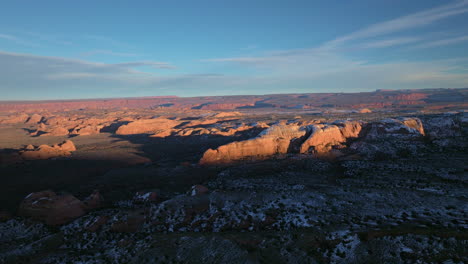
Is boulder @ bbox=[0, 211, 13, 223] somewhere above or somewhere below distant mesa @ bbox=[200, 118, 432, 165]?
below

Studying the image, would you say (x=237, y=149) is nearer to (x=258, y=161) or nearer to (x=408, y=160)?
(x=258, y=161)

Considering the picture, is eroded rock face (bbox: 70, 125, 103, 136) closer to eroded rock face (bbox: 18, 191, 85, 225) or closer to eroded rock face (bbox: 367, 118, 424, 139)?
eroded rock face (bbox: 18, 191, 85, 225)

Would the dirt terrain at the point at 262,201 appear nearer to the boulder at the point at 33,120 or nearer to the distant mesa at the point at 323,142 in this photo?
the distant mesa at the point at 323,142

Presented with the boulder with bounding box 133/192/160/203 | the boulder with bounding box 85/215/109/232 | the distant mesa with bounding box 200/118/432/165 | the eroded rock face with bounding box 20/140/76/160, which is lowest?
the boulder with bounding box 133/192/160/203

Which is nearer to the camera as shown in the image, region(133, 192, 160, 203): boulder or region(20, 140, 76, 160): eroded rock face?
region(133, 192, 160, 203): boulder

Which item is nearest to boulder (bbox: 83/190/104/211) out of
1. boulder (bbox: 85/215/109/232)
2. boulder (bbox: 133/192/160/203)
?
boulder (bbox: 133/192/160/203)

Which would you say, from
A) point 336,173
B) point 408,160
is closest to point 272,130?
point 336,173

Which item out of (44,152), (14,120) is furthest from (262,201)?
(14,120)
